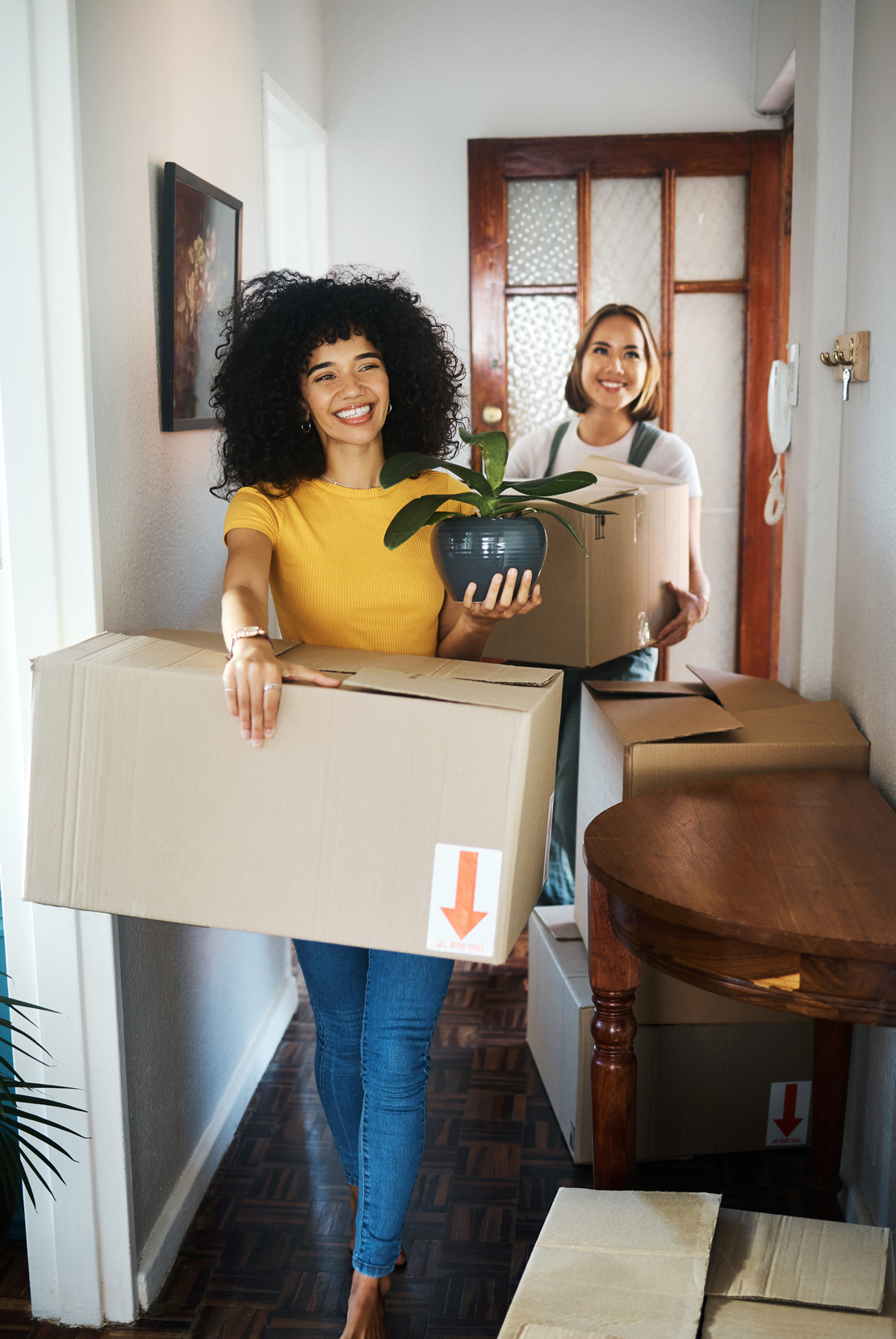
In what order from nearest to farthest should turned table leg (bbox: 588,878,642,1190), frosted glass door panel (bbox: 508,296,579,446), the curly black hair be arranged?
1. turned table leg (bbox: 588,878,642,1190)
2. the curly black hair
3. frosted glass door panel (bbox: 508,296,579,446)

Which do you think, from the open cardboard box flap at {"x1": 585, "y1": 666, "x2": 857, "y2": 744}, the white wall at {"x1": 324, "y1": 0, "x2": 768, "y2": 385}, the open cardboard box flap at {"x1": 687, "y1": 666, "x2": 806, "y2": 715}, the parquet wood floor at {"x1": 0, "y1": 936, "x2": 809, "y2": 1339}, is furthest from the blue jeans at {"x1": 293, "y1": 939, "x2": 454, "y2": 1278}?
the white wall at {"x1": 324, "y1": 0, "x2": 768, "y2": 385}

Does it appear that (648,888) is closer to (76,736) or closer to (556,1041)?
(76,736)

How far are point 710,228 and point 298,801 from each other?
269 centimetres

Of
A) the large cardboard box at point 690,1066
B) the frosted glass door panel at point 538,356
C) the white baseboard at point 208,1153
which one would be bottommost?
the white baseboard at point 208,1153

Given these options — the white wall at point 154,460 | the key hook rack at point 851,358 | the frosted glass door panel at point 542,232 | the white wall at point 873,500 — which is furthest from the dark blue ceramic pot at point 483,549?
the frosted glass door panel at point 542,232

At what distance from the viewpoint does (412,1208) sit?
71.1 inches

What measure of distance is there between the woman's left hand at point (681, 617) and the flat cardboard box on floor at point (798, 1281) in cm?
114

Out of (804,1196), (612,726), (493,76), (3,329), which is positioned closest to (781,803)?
(612,726)

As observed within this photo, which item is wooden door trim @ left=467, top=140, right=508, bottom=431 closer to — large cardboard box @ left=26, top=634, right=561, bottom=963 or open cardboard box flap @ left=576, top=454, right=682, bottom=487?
open cardboard box flap @ left=576, top=454, right=682, bottom=487

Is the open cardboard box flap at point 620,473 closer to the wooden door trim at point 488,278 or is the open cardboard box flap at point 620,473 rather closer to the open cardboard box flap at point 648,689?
the open cardboard box flap at point 648,689

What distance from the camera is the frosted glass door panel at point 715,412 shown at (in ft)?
10.9

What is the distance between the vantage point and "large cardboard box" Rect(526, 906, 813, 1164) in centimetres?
181

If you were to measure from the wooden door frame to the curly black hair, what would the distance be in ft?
5.54

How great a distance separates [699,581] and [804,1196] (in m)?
1.17
